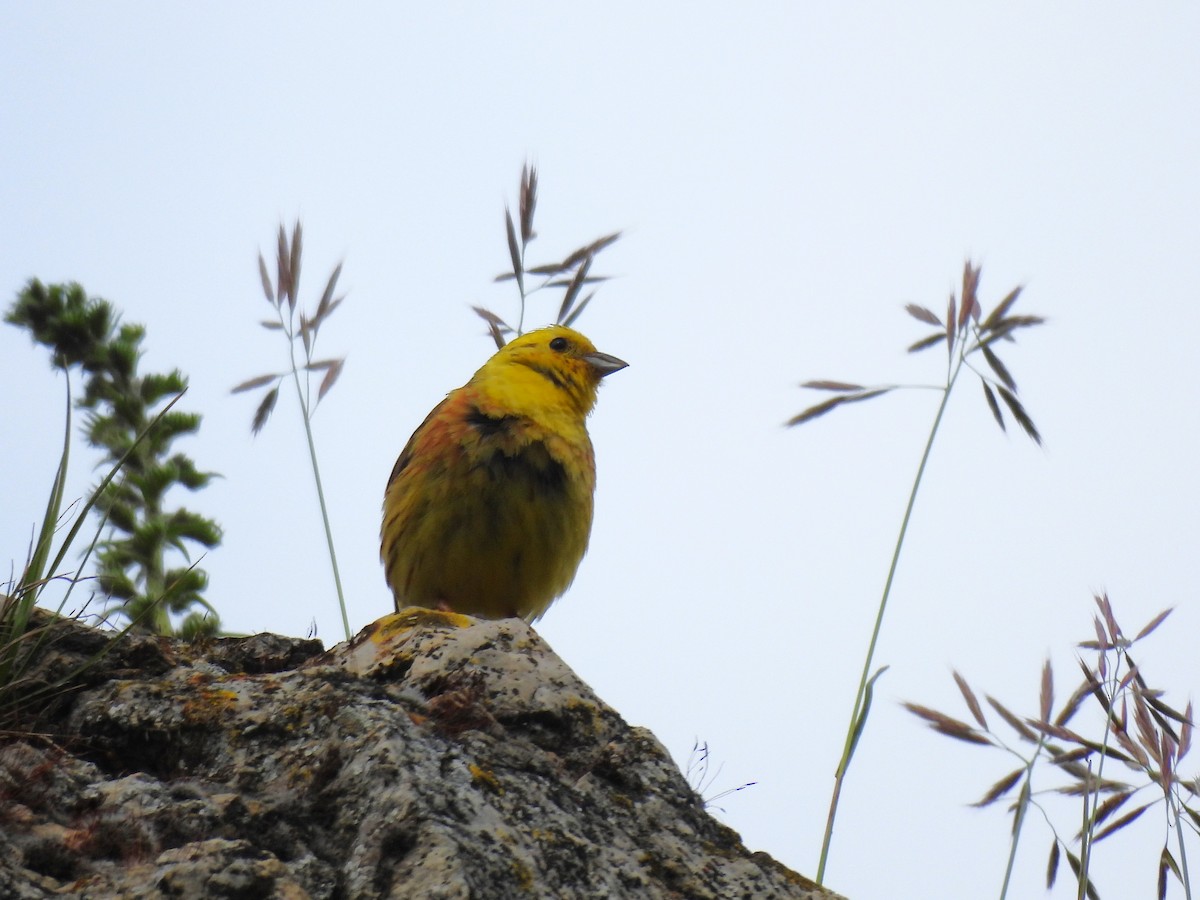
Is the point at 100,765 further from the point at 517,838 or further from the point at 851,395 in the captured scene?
the point at 851,395

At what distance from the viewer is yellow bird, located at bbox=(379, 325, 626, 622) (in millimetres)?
4668

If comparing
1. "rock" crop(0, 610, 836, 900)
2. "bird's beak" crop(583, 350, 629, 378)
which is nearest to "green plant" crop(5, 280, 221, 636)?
"rock" crop(0, 610, 836, 900)

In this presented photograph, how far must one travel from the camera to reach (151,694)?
239 centimetres

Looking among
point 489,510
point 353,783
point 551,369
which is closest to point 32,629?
point 353,783

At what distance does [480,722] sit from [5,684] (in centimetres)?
80

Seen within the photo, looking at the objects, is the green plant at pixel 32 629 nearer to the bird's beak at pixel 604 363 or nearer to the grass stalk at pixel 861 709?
the grass stalk at pixel 861 709

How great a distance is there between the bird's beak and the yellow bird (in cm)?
65

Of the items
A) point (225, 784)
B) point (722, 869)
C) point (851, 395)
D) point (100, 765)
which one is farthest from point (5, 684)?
point (851, 395)

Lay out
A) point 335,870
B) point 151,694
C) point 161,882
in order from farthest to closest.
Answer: point 151,694 < point 335,870 < point 161,882

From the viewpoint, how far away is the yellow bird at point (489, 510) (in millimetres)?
4668

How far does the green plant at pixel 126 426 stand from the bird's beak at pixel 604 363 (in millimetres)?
2182

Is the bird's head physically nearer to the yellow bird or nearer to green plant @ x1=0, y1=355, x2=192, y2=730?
the yellow bird

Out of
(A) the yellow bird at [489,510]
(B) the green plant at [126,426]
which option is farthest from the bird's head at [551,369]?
(B) the green plant at [126,426]

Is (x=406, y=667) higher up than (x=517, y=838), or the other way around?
(x=406, y=667)
